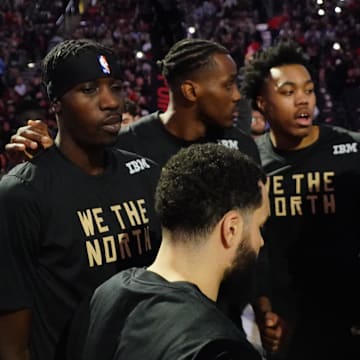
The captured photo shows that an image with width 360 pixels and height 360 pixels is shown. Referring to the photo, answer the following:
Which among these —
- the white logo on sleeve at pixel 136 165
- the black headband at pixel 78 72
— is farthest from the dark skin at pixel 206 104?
the black headband at pixel 78 72

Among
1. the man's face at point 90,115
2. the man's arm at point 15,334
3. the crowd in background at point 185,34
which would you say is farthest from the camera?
the crowd in background at point 185,34

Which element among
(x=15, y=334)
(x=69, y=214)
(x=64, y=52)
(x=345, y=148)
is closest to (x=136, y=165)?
(x=69, y=214)

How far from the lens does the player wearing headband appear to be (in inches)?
85.0

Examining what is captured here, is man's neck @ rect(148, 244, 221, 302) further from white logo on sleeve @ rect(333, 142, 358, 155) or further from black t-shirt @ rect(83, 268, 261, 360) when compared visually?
white logo on sleeve @ rect(333, 142, 358, 155)

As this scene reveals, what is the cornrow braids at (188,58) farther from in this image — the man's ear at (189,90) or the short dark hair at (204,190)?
the short dark hair at (204,190)

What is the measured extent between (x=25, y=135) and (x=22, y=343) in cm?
69

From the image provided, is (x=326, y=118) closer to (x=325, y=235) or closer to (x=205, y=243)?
(x=325, y=235)

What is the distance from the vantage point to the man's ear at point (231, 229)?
1658 mm

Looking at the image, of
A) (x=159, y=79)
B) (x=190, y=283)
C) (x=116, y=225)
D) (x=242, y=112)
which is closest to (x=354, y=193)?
(x=116, y=225)

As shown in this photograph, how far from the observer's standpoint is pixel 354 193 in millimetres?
3146

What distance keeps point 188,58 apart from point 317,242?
1.01 metres

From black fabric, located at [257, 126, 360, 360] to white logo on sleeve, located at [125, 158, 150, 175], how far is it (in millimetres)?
863

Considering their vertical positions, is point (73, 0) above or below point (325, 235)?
above

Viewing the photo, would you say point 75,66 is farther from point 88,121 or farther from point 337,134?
point 337,134
